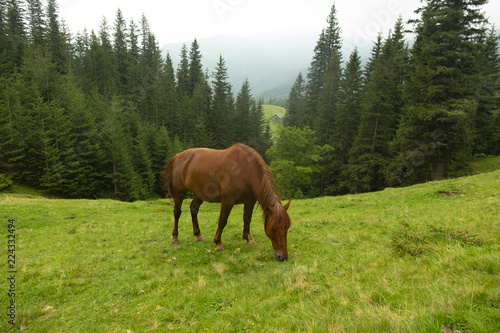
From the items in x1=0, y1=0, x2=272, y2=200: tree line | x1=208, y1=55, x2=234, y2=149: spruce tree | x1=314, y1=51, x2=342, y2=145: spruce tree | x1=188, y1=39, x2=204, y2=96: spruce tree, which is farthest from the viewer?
x1=188, y1=39, x2=204, y2=96: spruce tree

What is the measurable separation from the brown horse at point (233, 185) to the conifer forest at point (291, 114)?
20860 millimetres

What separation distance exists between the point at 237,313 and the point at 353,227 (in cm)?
699

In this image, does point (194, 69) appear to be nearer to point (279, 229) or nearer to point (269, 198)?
point (269, 198)

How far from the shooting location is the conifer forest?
2116 centimetres

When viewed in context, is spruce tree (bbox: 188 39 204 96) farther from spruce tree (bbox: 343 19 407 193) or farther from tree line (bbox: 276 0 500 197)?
spruce tree (bbox: 343 19 407 193)

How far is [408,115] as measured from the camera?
2442 centimetres

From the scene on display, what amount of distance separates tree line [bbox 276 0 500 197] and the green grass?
612 inches

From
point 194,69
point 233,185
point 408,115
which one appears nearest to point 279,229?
point 233,185

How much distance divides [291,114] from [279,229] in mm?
67255

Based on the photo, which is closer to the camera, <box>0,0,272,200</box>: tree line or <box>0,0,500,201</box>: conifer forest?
<box>0,0,500,201</box>: conifer forest

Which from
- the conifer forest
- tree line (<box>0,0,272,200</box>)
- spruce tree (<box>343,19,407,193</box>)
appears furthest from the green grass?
tree line (<box>0,0,272,200</box>)

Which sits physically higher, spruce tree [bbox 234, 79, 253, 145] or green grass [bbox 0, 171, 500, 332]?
spruce tree [bbox 234, 79, 253, 145]

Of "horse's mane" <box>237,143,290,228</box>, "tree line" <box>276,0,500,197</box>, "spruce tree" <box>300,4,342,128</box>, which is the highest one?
"spruce tree" <box>300,4,342,128</box>

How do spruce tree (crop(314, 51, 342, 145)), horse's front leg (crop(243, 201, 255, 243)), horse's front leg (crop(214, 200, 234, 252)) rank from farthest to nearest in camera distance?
1. spruce tree (crop(314, 51, 342, 145))
2. horse's front leg (crop(243, 201, 255, 243))
3. horse's front leg (crop(214, 200, 234, 252))
